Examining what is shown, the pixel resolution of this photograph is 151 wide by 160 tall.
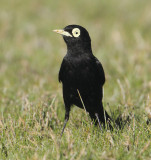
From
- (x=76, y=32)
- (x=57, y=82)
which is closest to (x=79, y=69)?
(x=76, y=32)

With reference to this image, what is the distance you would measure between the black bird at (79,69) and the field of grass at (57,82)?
0.30m

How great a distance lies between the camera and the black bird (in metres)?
4.42

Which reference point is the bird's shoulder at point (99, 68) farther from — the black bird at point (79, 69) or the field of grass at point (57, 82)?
the field of grass at point (57, 82)

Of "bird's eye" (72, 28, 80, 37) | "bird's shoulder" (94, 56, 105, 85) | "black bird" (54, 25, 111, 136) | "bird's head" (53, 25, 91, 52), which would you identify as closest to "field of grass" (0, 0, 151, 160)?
"black bird" (54, 25, 111, 136)

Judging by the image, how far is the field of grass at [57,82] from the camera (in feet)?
12.2

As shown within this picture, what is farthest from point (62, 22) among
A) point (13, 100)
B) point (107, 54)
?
point (13, 100)

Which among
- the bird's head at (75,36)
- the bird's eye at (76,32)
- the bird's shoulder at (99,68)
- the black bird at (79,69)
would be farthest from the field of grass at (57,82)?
the bird's eye at (76,32)

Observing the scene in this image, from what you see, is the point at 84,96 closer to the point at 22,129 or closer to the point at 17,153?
the point at 22,129

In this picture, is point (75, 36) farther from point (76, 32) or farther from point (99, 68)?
point (99, 68)

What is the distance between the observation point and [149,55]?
A: 791cm

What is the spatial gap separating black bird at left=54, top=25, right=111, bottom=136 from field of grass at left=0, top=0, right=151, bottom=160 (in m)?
0.30

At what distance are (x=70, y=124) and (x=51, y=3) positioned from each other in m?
8.50

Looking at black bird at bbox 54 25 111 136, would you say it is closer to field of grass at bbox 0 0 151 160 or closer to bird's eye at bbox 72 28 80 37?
bird's eye at bbox 72 28 80 37

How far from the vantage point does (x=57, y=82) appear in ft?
22.9
